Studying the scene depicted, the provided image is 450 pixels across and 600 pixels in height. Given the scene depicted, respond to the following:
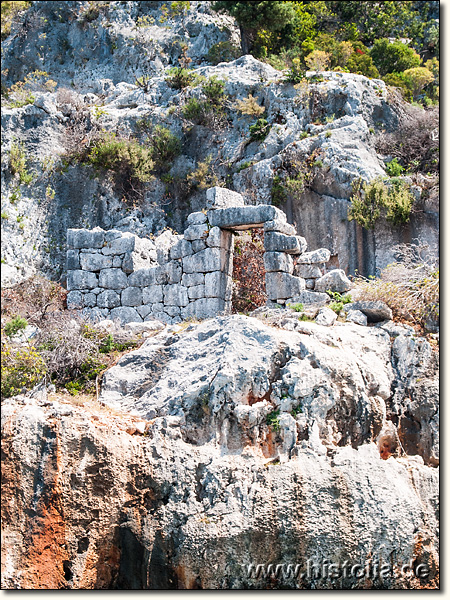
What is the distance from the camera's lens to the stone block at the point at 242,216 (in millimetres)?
13680

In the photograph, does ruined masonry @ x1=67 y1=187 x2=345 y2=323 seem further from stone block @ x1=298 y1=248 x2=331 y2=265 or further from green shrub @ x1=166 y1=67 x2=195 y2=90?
green shrub @ x1=166 y1=67 x2=195 y2=90

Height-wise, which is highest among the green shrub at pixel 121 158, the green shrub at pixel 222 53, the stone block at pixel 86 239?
the green shrub at pixel 222 53

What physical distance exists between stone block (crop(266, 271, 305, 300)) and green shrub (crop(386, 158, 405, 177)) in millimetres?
5105

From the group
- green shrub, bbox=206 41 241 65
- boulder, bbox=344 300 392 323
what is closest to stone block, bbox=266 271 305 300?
boulder, bbox=344 300 392 323

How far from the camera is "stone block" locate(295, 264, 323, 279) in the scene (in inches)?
532

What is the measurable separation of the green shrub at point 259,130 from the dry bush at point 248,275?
4159mm

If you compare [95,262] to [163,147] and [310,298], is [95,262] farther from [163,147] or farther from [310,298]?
[163,147]

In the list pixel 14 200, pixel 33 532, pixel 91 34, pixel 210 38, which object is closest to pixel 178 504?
pixel 33 532

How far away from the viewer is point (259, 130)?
1836 centimetres

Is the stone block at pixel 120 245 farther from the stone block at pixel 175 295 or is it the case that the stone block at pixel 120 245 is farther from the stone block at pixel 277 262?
the stone block at pixel 277 262

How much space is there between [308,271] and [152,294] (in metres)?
2.90

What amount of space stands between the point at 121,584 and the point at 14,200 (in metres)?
12.0

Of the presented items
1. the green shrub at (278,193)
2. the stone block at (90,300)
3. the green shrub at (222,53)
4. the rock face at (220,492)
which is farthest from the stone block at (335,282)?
the green shrub at (222,53)

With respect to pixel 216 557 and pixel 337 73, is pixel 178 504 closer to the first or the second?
pixel 216 557
